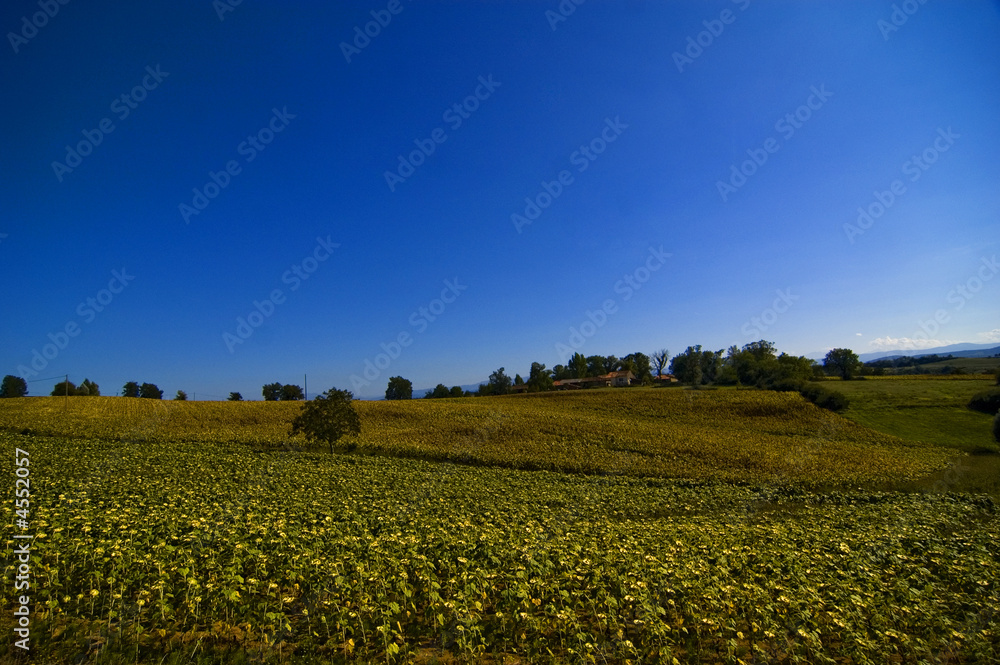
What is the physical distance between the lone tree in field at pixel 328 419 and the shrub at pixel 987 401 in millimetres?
74466

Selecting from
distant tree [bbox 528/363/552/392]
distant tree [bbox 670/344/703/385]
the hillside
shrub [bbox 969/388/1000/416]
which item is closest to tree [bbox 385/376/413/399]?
distant tree [bbox 528/363/552/392]

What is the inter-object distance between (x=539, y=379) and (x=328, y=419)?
9817 centimetres

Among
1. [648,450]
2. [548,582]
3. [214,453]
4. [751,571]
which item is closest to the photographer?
[548,582]

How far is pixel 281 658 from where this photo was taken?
6.95 metres

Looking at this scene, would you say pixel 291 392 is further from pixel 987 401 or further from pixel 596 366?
pixel 987 401

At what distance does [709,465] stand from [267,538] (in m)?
36.5

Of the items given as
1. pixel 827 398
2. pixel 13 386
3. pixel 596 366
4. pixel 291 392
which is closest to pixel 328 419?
pixel 827 398

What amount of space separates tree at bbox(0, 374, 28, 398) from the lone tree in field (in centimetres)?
10937

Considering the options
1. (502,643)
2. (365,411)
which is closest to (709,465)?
(502,643)

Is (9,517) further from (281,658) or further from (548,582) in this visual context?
(548,582)

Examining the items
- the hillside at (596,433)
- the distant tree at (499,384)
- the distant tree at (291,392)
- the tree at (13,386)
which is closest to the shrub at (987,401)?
the hillside at (596,433)

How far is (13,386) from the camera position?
335 ft

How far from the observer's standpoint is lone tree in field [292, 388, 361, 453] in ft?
128

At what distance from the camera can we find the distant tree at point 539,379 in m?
131
